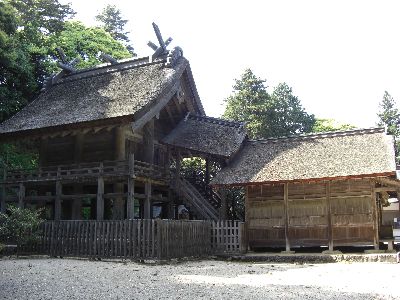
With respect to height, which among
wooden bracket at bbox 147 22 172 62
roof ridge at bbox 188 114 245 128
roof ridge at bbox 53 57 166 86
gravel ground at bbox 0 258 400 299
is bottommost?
gravel ground at bbox 0 258 400 299

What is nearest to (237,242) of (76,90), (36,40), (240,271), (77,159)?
(240,271)

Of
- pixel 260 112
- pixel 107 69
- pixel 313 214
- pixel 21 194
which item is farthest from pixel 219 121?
pixel 260 112

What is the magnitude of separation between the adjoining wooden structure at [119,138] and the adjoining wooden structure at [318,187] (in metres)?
2.24

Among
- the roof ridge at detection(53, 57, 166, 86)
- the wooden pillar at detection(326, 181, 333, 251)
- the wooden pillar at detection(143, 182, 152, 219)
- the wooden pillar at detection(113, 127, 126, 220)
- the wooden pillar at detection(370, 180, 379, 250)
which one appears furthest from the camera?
the roof ridge at detection(53, 57, 166, 86)

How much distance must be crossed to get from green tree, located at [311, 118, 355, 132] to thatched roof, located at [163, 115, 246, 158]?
3214 centimetres

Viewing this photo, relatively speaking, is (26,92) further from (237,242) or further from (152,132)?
(237,242)

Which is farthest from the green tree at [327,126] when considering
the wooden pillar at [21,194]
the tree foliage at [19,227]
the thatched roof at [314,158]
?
the tree foliage at [19,227]

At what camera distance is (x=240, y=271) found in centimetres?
1466

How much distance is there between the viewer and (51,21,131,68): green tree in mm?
40250

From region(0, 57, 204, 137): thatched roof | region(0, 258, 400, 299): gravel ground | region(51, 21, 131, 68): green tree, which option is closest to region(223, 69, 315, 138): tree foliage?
region(51, 21, 131, 68): green tree

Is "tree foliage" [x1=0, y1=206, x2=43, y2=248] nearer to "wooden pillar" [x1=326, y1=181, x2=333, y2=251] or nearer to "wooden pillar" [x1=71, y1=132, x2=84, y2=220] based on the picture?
"wooden pillar" [x1=71, y1=132, x2=84, y2=220]

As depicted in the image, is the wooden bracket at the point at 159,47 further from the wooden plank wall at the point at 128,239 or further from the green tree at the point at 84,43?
the green tree at the point at 84,43

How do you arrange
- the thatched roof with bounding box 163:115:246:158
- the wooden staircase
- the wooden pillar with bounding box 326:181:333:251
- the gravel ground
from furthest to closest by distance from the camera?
the thatched roof with bounding box 163:115:246:158, the wooden staircase, the wooden pillar with bounding box 326:181:333:251, the gravel ground

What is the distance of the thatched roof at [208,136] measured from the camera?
23.8 metres
